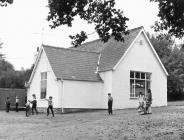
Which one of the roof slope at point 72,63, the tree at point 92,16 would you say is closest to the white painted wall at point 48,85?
the roof slope at point 72,63

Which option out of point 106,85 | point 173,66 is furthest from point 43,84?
point 173,66

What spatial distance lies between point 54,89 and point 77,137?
1635 cm

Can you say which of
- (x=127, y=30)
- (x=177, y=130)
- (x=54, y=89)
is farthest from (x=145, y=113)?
(x=127, y=30)

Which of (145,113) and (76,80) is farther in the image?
(76,80)

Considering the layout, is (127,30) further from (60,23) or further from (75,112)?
(75,112)

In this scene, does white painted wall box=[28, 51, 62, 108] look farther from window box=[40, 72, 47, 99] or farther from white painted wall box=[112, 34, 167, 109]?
white painted wall box=[112, 34, 167, 109]

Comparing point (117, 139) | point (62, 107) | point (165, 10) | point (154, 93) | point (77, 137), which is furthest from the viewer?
point (154, 93)

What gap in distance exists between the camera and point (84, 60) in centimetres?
3638

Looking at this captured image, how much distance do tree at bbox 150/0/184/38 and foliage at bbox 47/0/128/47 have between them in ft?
4.30

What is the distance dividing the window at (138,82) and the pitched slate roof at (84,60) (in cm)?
235

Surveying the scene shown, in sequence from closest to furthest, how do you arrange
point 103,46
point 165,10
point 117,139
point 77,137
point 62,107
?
point 165,10 → point 117,139 → point 77,137 → point 62,107 → point 103,46

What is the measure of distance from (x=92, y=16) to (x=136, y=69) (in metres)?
22.2

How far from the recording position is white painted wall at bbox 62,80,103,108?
3316 cm

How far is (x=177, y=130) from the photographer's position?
57.0 ft
